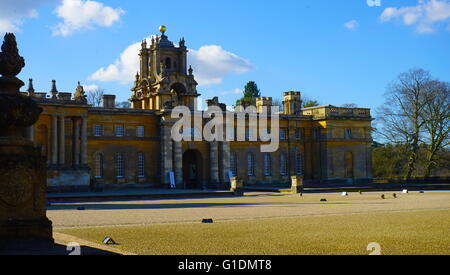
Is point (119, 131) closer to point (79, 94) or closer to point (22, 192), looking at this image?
point (79, 94)

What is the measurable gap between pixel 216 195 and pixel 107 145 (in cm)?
1576

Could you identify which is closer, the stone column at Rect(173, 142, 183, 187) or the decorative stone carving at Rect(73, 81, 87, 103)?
the decorative stone carving at Rect(73, 81, 87, 103)

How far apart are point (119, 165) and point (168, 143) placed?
488cm

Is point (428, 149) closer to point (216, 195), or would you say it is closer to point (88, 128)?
point (216, 195)

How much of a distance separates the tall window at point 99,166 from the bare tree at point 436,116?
107ft

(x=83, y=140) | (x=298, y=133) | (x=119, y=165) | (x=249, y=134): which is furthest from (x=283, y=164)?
(x=83, y=140)

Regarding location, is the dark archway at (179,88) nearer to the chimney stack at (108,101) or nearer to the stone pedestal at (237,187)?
the chimney stack at (108,101)

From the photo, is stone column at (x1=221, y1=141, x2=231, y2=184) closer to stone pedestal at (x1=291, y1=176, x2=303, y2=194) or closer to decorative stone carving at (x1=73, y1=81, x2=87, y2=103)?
stone pedestal at (x1=291, y1=176, x2=303, y2=194)

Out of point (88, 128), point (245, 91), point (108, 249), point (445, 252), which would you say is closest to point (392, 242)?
point (445, 252)

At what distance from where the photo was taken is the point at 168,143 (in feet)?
180

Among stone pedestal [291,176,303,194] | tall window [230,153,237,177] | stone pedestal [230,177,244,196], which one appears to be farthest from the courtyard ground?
tall window [230,153,237,177]

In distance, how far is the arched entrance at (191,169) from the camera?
58375 millimetres

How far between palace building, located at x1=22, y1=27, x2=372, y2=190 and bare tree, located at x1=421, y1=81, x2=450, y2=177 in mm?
6171

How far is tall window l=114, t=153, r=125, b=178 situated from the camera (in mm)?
54562
